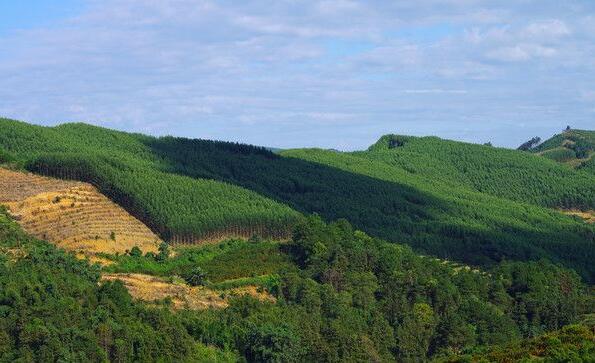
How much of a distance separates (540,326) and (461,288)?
38.4ft

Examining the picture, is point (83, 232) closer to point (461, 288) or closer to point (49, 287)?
point (49, 287)

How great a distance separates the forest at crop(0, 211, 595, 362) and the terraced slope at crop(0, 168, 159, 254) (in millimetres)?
4066

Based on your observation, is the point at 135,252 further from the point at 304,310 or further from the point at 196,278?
the point at 304,310

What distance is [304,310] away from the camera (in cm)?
15575

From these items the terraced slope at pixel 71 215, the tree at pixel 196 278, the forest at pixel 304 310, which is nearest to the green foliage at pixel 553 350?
the forest at pixel 304 310

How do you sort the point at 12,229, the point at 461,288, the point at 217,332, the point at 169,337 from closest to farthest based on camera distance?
the point at 169,337, the point at 217,332, the point at 12,229, the point at 461,288

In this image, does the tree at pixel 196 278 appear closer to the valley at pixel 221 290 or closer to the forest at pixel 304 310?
the valley at pixel 221 290

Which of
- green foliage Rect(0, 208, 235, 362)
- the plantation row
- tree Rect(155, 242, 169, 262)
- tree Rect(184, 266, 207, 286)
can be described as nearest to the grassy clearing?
tree Rect(155, 242, 169, 262)

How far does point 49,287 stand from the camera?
442 ft

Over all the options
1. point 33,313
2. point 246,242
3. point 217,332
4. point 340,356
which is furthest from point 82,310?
point 246,242

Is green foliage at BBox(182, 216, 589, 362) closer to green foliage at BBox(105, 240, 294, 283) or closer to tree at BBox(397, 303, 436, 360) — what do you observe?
tree at BBox(397, 303, 436, 360)

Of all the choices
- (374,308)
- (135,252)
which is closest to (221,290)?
(135,252)

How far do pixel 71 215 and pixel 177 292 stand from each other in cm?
3001

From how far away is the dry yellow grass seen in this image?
148137 millimetres
